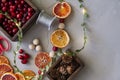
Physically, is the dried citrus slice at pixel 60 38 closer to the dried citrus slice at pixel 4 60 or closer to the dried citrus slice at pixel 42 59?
the dried citrus slice at pixel 42 59

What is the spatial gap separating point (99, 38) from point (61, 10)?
0.18m

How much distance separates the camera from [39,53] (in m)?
1.37

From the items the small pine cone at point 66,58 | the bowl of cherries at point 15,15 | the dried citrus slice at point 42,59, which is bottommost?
the dried citrus slice at point 42,59

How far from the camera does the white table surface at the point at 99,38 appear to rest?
133cm

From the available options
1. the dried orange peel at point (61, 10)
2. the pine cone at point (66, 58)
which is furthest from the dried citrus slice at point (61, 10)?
the pine cone at point (66, 58)

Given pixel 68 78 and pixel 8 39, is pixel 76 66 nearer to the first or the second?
pixel 68 78

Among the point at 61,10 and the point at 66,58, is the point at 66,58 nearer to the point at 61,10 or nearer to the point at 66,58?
the point at 66,58

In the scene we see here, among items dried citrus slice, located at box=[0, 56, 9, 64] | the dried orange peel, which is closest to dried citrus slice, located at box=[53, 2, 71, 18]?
the dried orange peel

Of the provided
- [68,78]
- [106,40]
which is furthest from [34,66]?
[106,40]

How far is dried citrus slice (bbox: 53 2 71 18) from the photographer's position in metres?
1.35

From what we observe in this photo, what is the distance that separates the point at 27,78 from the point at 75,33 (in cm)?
26

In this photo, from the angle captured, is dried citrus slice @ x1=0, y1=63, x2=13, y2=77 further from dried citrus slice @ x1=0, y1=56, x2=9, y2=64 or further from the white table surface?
the white table surface

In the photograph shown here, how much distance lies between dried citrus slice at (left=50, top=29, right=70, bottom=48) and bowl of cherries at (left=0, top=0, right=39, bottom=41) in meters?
0.10

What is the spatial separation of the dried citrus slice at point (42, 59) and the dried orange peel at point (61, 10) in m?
0.16
